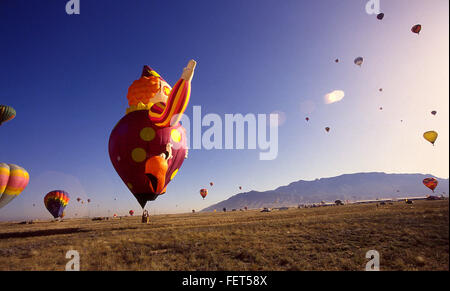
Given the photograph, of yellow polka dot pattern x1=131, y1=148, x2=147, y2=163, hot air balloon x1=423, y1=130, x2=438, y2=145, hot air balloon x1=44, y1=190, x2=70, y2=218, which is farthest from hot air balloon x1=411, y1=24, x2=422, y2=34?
hot air balloon x1=44, y1=190, x2=70, y2=218

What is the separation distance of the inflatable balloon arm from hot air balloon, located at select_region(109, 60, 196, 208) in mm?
157

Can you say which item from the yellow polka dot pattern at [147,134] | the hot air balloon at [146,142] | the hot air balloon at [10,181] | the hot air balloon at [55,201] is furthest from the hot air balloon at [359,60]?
the hot air balloon at [55,201]

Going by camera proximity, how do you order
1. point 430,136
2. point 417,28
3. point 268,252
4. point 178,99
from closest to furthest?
point 268,252 < point 178,99 < point 417,28 < point 430,136

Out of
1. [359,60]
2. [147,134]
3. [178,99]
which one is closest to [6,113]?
[147,134]

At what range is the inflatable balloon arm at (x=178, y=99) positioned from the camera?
435 inches

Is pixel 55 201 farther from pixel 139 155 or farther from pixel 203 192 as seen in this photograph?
pixel 139 155

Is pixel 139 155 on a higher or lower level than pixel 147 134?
lower

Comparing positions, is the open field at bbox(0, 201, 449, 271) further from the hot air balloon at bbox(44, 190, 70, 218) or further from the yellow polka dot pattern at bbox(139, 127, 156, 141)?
the hot air balloon at bbox(44, 190, 70, 218)

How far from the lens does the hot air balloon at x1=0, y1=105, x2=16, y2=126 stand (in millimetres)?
24502

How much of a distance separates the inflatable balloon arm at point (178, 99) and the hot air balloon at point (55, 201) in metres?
33.7

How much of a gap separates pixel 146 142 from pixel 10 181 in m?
18.7

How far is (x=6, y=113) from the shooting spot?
81.4 feet

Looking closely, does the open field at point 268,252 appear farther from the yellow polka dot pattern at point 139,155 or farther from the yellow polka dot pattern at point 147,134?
the yellow polka dot pattern at point 147,134
